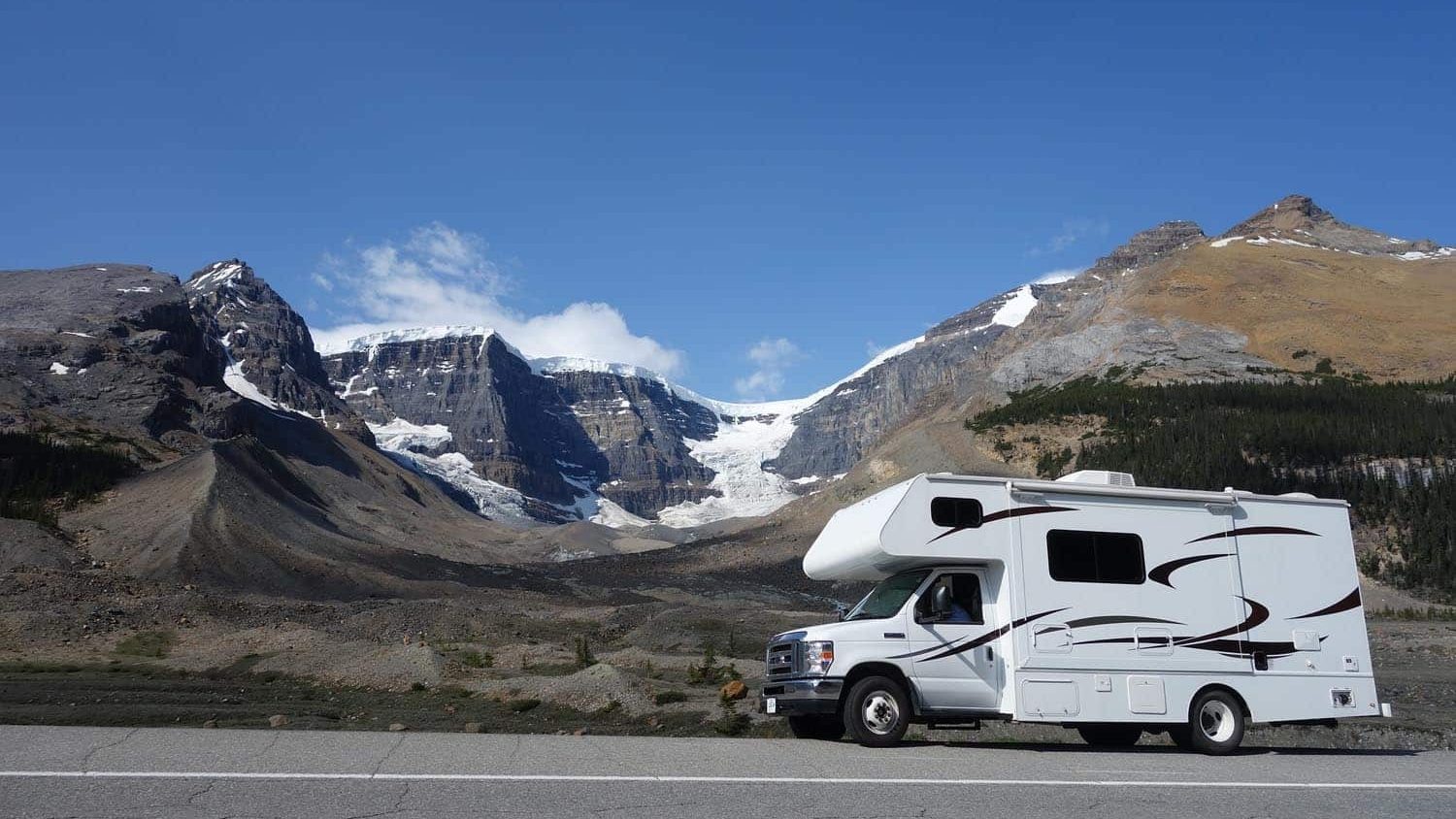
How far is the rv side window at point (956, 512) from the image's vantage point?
13.8m

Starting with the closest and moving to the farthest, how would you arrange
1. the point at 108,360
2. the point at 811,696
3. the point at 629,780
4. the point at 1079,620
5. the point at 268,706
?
1. the point at 629,780
2. the point at 811,696
3. the point at 1079,620
4. the point at 268,706
5. the point at 108,360

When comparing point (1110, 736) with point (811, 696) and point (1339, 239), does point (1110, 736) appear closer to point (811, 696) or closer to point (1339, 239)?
point (811, 696)

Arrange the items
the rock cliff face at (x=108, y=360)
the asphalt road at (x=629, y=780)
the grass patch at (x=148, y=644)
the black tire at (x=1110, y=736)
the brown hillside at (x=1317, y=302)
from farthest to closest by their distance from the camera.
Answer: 1. the brown hillside at (x=1317, y=302)
2. the rock cliff face at (x=108, y=360)
3. the grass patch at (x=148, y=644)
4. the black tire at (x=1110, y=736)
5. the asphalt road at (x=629, y=780)

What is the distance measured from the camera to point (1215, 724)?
14383mm

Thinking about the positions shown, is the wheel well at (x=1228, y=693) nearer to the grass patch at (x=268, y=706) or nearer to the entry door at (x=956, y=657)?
the entry door at (x=956, y=657)

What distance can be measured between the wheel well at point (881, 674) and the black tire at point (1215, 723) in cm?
390

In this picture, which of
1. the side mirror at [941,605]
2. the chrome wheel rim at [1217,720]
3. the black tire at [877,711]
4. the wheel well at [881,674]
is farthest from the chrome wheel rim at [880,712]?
the chrome wheel rim at [1217,720]

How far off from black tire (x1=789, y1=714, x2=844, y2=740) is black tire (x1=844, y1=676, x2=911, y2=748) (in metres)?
1.11

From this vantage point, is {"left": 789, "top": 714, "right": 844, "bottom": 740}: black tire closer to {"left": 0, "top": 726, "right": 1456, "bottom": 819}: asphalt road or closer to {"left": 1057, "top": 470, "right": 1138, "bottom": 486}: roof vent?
{"left": 0, "top": 726, "right": 1456, "bottom": 819}: asphalt road

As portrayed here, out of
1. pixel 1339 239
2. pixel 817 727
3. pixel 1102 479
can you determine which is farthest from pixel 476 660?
pixel 1339 239

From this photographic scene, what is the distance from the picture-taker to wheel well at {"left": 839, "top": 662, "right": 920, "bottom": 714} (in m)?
13.4

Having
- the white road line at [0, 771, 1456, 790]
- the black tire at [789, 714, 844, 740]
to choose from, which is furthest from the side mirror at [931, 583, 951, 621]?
the white road line at [0, 771, 1456, 790]

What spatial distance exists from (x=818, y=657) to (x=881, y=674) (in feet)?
2.84

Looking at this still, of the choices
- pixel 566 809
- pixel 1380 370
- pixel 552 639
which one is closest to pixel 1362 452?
pixel 1380 370
